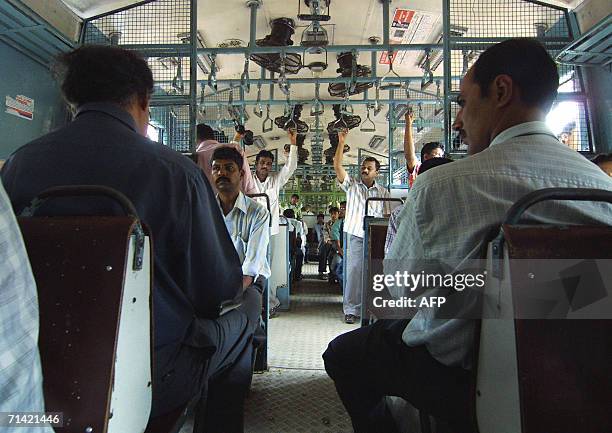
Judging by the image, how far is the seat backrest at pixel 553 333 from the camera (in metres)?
0.82

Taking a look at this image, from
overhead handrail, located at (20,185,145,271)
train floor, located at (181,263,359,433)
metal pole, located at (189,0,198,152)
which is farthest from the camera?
Result: metal pole, located at (189,0,198,152)

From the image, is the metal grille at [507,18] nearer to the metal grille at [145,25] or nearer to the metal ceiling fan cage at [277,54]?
the metal ceiling fan cage at [277,54]

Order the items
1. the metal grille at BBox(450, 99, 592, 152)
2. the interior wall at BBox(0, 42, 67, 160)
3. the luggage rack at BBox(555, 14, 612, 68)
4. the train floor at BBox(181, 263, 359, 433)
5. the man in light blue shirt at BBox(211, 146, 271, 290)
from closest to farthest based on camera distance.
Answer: the train floor at BBox(181, 263, 359, 433) → the man in light blue shirt at BBox(211, 146, 271, 290) → the luggage rack at BBox(555, 14, 612, 68) → the interior wall at BBox(0, 42, 67, 160) → the metal grille at BBox(450, 99, 592, 152)

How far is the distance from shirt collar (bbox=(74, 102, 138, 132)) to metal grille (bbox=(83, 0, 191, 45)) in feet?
10.2

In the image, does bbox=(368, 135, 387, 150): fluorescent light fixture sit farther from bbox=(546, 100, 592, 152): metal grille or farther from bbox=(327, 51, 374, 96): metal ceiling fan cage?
bbox=(546, 100, 592, 152): metal grille

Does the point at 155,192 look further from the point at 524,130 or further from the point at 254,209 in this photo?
the point at 254,209

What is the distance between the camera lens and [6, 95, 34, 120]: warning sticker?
10.6ft

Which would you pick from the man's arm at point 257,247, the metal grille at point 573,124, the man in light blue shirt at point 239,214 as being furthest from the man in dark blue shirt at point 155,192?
the metal grille at point 573,124

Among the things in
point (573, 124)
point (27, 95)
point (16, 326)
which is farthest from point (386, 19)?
point (16, 326)

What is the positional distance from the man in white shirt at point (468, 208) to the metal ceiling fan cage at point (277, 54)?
3668 millimetres

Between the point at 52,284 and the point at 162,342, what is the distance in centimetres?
43

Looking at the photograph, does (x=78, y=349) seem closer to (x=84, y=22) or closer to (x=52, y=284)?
(x=52, y=284)

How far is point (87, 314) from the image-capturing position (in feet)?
2.74

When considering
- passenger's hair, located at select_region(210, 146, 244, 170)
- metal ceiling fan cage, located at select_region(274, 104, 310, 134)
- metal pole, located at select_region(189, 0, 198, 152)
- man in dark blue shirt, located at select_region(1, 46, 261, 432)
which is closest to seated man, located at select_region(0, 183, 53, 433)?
man in dark blue shirt, located at select_region(1, 46, 261, 432)
